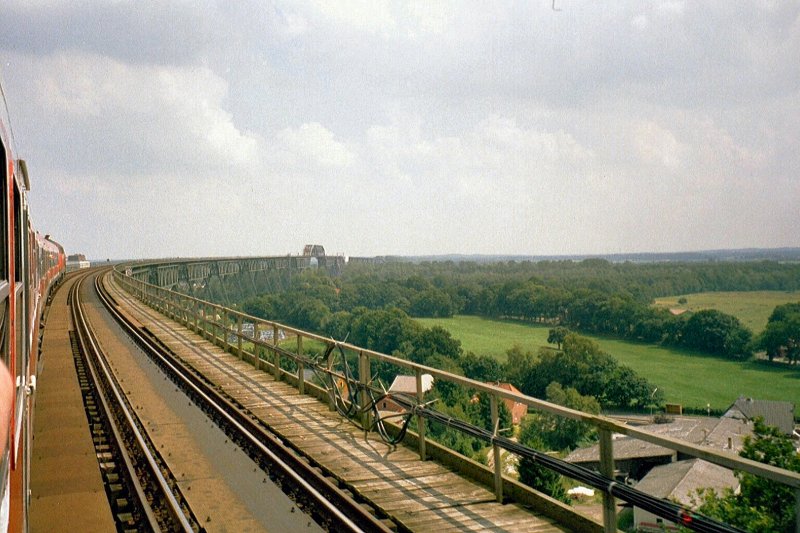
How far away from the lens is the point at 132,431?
10.1 meters

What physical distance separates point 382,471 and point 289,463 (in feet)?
4.54

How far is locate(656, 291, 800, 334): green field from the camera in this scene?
10385 cm

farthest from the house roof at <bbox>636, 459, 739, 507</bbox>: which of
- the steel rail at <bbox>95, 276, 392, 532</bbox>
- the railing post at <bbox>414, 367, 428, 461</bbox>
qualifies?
the railing post at <bbox>414, 367, 428, 461</bbox>

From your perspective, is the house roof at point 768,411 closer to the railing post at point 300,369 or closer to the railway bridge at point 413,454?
the railing post at point 300,369

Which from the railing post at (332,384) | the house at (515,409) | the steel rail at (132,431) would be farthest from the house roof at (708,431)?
the railing post at (332,384)

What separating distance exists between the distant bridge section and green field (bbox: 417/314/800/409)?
102 ft

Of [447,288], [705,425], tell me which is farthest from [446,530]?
[447,288]

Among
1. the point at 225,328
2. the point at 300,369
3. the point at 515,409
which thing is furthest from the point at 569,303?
the point at 300,369

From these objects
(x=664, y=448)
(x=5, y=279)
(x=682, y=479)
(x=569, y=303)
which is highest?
(x=5, y=279)

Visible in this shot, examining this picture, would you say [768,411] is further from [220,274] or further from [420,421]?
[220,274]

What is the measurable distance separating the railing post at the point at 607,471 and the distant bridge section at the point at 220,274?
57.5m

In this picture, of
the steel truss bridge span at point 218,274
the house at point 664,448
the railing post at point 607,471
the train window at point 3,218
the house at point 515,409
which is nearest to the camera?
the train window at point 3,218

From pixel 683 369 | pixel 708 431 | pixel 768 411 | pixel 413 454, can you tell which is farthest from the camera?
pixel 683 369

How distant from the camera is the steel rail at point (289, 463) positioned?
6.17m
